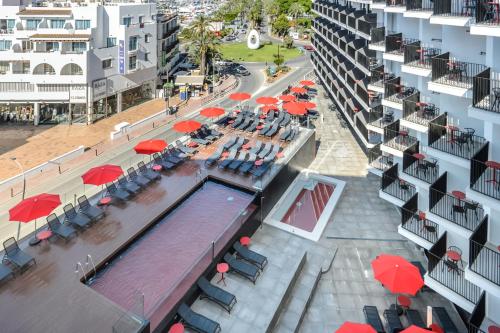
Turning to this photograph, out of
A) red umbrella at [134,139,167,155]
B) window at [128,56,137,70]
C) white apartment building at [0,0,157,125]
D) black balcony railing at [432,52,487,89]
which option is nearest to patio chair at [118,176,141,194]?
red umbrella at [134,139,167,155]

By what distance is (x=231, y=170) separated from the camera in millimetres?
28281

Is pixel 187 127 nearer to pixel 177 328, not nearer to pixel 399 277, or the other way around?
pixel 177 328

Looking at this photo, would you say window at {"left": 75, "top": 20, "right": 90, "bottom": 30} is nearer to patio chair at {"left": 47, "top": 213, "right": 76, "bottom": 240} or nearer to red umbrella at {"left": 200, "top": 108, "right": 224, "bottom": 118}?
red umbrella at {"left": 200, "top": 108, "right": 224, "bottom": 118}

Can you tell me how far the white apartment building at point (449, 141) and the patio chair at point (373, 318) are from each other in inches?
114

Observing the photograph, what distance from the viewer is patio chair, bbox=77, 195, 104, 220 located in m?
22.3

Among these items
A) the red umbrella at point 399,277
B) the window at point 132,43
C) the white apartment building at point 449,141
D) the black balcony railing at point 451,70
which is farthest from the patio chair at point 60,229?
the window at point 132,43

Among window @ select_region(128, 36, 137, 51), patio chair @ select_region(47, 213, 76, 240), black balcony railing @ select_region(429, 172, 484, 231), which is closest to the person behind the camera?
black balcony railing @ select_region(429, 172, 484, 231)

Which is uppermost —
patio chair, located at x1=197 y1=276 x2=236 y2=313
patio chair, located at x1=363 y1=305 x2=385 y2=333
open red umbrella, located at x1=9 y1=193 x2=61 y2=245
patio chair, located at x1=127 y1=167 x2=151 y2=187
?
patio chair, located at x1=127 y1=167 x2=151 y2=187

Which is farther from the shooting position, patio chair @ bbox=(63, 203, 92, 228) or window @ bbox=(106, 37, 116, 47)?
window @ bbox=(106, 37, 116, 47)

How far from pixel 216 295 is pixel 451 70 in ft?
53.0

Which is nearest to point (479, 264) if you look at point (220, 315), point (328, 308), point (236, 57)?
point (328, 308)

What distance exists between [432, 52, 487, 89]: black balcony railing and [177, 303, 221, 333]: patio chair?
52.2 ft

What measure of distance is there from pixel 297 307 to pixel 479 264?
8.64 m

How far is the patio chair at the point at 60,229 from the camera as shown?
20.6 meters
